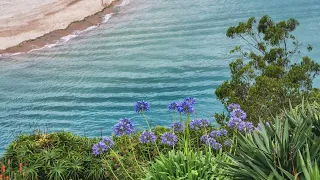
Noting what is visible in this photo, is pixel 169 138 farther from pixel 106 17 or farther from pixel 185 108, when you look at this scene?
pixel 106 17

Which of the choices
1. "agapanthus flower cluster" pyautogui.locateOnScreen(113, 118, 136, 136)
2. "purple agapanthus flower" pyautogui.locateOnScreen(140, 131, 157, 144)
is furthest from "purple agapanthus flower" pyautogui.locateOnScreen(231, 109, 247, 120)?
"agapanthus flower cluster" pyautogui.locateOnScreen(113, 118, 136, 136)

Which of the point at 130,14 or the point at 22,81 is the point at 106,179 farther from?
the point at 130,14

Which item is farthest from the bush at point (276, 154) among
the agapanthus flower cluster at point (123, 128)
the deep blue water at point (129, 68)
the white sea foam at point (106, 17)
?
the white sea foam at point (106, 17)

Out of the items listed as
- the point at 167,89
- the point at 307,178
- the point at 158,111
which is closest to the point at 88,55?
the point at 167,89

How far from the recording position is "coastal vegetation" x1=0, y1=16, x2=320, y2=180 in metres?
5.66

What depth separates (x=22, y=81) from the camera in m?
24.3

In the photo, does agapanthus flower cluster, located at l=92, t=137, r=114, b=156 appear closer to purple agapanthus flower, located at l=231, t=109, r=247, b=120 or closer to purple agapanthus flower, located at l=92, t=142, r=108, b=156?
purple agapanthus flower, located at l=92, t=142, r=108, b=156

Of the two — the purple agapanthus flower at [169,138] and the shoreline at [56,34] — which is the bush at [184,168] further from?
the shoreline at [56,34]

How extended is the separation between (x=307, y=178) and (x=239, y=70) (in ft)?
29.4

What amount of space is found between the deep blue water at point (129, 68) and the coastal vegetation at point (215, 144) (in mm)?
6456

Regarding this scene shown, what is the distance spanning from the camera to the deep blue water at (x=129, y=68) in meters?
20.8

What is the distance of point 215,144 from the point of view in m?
7.14

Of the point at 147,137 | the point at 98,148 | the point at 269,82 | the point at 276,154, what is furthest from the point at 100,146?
the point at 269,82

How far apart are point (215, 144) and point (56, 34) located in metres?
22.9
